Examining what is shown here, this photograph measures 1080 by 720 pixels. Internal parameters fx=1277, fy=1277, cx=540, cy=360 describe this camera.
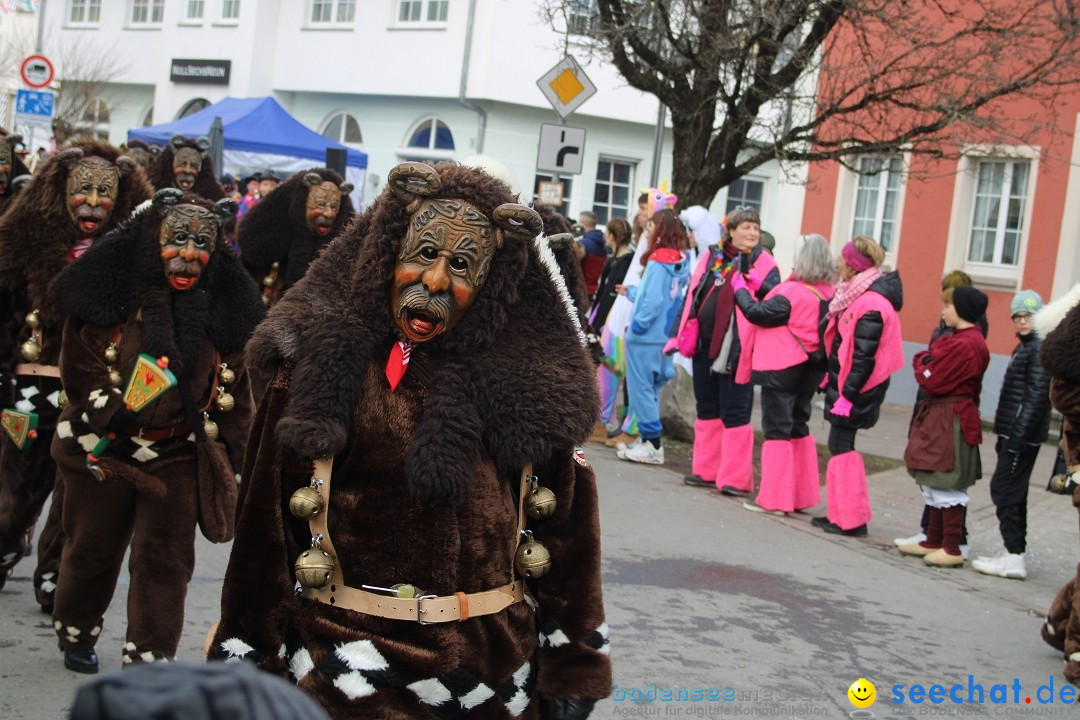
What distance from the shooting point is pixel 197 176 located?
8750 mm

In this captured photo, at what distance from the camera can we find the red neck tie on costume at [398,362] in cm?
312

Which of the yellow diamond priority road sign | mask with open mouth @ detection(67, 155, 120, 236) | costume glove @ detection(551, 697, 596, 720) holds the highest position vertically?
the yellow diamond priority road sign

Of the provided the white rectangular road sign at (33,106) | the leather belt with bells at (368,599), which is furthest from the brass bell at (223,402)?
the white rectangular road sign at (33,106)

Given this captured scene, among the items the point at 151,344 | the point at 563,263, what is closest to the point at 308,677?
the point at 151,344

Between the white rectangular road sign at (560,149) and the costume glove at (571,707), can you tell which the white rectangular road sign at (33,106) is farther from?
the costume glove at (571,707)

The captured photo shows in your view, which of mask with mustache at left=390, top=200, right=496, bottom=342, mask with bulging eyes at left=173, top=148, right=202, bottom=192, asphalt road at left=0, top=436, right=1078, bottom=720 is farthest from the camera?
mask with bulging eyes at left=173, top=148, right=202, bottom=192

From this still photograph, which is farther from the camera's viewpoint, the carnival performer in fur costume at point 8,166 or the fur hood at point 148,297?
the carnival performer in fur costume at point 8,166

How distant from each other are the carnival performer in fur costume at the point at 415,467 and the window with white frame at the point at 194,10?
2876cm

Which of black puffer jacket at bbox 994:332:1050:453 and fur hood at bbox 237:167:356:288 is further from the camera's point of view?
fur hood at bbox 237:167:356:288

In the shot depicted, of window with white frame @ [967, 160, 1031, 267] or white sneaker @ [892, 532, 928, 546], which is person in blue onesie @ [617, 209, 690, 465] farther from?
window with white frame @ [967, 160, 1031, 267]

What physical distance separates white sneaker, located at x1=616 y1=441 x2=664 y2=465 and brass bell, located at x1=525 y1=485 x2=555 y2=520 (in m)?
8.16

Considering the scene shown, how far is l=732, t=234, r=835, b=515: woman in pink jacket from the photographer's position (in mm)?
9406

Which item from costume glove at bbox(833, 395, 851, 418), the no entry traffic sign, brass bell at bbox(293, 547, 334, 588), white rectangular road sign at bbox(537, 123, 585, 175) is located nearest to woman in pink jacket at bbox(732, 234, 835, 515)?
costume glove at bbox(833, 395, 851, 418)

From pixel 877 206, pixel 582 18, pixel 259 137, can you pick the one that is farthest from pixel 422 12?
pixel 582 18
